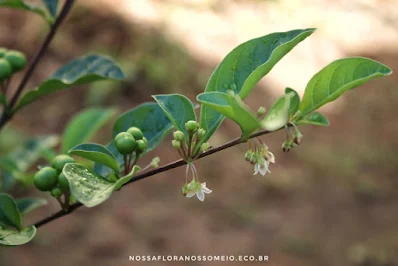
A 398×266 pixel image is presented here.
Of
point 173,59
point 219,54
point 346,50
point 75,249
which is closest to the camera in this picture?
point 75,249

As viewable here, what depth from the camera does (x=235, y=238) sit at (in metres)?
2.89

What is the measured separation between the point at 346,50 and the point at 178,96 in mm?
4109

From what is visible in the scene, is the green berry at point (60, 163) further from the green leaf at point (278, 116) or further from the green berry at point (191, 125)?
the green leaf at point (278, 116)

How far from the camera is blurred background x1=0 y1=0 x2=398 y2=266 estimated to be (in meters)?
2.83

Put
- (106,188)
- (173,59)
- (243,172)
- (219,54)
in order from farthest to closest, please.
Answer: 1. (219,54)
2. (173,59)
3. (243,172)
4. (106,188)

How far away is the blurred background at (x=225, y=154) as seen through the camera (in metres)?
2.83

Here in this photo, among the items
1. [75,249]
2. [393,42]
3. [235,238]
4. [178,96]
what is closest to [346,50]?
[393,42]

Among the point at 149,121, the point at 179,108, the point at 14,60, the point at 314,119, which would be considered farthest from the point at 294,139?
the point at 14,60

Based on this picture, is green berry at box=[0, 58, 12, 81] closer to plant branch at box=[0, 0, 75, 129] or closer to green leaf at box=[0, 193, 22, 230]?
plant branch at box=[0, 0, 75, 129]

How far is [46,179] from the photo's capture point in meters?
0.79

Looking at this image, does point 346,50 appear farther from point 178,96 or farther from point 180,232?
point 178,96

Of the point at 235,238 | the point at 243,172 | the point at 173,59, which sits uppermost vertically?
the point at 173,59

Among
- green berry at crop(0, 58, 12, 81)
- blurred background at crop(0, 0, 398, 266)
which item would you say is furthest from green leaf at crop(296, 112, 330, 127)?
blurred background at crop(0, 0, 398, 266)

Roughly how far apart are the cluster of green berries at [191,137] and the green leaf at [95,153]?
0.28 ft
